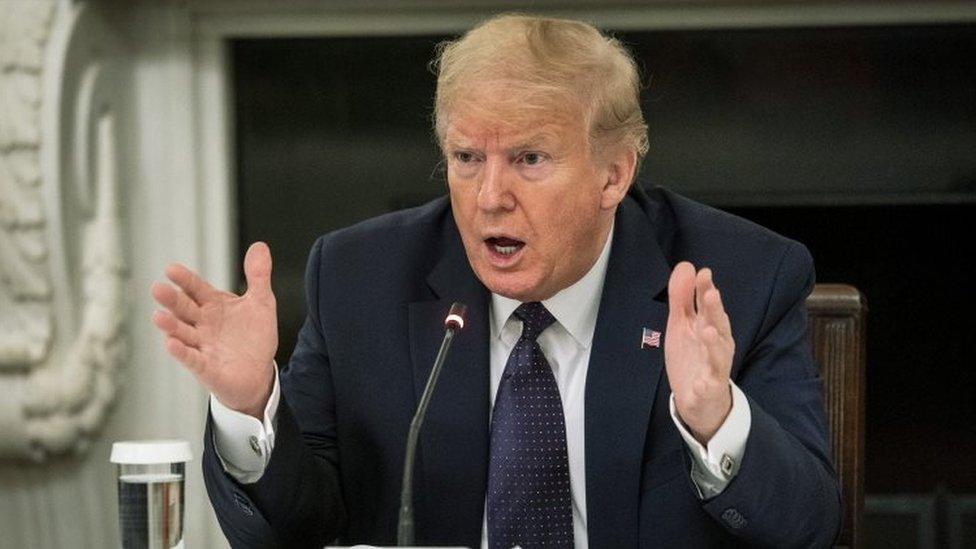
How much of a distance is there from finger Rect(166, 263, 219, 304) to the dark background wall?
2056mm

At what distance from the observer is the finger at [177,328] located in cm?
158

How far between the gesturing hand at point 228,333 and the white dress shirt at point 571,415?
0.11 ft

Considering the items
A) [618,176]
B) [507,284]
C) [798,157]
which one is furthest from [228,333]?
[798,157]

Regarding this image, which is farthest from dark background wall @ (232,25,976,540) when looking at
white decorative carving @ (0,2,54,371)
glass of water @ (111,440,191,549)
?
glass of water @ (111,440,191,549)

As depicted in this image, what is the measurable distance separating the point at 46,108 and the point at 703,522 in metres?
2.01

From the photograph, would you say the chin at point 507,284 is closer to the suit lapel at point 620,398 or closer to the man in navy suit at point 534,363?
the man in navy suit at point 534,363

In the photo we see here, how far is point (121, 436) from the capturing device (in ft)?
11.8

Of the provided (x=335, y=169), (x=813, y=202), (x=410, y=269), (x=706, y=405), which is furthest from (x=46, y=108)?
(x=706, y=405)

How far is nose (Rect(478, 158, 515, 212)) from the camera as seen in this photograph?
183 centimetres

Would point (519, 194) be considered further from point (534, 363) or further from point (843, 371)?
point (843, 371)

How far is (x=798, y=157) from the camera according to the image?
3707mm

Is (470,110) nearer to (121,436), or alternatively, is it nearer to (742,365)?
(742,365)

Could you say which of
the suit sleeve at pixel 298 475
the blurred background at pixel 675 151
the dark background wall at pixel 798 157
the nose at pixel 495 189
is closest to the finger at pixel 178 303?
the suit sleeve at pixel 298 475

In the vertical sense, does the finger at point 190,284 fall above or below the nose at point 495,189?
below
